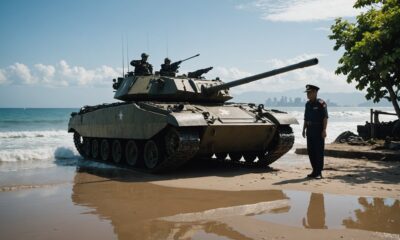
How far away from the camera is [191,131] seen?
10062 mm

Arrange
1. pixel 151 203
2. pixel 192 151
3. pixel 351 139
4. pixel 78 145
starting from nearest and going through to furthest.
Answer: pixel 151 203, pixel 192 151, pixel 78 145, pixel 351 139

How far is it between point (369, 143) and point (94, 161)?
925cm

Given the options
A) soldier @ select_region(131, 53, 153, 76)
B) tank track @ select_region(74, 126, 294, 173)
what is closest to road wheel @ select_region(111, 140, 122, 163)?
tank track @ select_region(74, 126, 294, 173)

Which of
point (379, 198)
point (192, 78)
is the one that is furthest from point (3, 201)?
point (192, 78)

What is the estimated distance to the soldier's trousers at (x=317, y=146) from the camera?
29.7ft

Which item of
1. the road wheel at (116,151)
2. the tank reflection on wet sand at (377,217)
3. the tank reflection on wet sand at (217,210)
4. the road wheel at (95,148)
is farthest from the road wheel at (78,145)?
the tank reflection on wet sand at (377,217)

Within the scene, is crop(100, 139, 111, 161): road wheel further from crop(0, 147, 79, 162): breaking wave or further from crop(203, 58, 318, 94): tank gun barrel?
crop(203, 58, 318, 94): tank gun barrel

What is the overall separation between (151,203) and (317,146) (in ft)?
13.0

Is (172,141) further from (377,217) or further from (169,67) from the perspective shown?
(377,217)

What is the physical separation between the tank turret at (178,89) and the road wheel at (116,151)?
4.57 feet

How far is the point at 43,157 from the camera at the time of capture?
14.9 metres

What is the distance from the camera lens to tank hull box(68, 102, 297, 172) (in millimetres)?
9992

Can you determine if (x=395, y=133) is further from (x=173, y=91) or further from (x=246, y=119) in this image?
(x=173, y=91)

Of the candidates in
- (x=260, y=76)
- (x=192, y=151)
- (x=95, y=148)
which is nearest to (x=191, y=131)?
(x=192, y=151)
